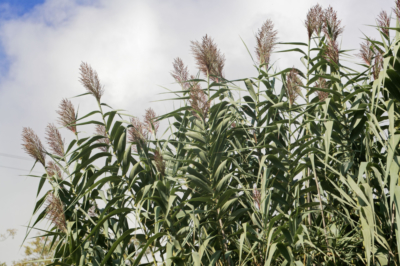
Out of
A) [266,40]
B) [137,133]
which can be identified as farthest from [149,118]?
[266,40]

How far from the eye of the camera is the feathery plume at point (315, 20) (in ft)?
5.89

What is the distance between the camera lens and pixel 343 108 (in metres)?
1.64

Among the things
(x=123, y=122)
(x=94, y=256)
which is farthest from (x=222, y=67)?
(x=94, y=256)

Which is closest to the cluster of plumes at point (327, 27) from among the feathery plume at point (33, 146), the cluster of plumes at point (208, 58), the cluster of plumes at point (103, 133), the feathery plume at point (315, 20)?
the feathery plume at point (315, 20)

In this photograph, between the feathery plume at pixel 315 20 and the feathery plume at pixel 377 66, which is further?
the feathery plume at pixel 315 20

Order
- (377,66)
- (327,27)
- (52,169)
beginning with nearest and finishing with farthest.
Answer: (377,66), (327,27), (52,169)

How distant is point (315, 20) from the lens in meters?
1.82

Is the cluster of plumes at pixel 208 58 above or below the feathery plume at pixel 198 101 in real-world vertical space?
above

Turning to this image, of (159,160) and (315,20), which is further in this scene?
(315,20)

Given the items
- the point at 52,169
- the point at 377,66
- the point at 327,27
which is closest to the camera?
the point at 377,66

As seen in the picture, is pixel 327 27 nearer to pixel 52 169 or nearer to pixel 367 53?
pixel 367 53

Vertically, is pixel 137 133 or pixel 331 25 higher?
pixel 331 25

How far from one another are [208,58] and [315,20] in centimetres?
63

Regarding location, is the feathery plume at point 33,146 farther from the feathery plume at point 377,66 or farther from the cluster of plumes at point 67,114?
the feathery plume at point 377,66
